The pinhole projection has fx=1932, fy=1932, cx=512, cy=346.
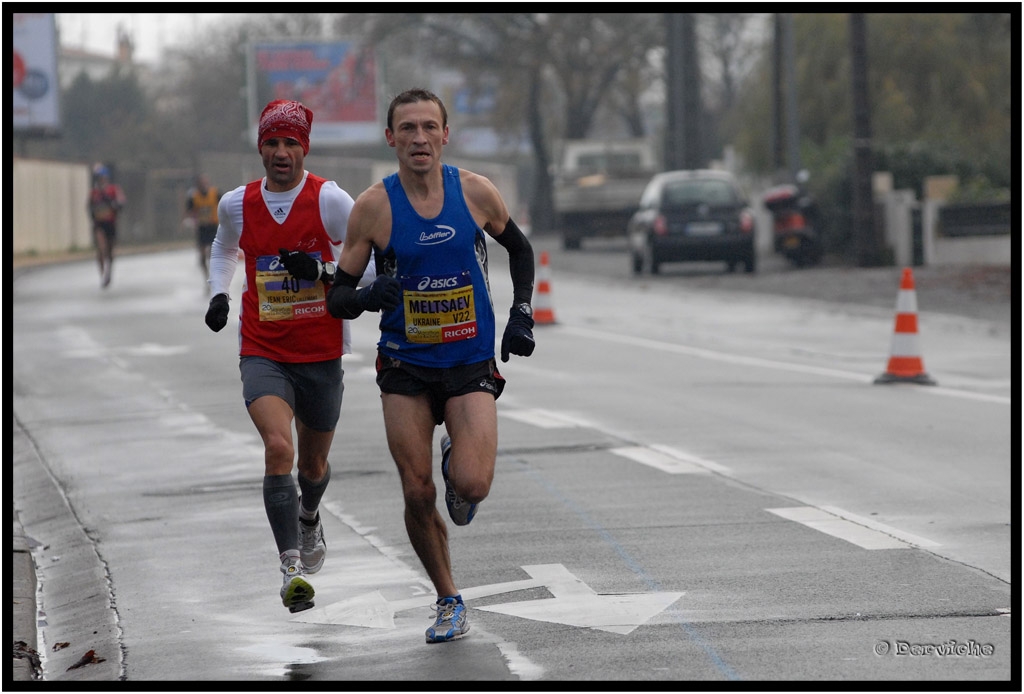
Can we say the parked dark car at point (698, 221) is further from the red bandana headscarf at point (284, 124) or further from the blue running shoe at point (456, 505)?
the blue running shoe at point (456, 505)

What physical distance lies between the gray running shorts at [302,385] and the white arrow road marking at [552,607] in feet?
2.19

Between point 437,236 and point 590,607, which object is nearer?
point 437,236

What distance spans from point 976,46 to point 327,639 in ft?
136

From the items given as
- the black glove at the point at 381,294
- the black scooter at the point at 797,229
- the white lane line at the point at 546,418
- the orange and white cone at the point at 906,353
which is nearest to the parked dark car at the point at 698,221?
the black scooter at the point at 797,229

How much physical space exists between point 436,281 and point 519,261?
0.47 meters

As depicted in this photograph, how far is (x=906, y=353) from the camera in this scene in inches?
577

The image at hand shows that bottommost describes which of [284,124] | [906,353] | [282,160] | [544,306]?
[544,306]

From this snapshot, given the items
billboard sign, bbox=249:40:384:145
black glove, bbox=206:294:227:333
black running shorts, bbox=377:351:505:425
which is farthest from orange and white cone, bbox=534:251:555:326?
billboard sign, bbox=249:40:384:145

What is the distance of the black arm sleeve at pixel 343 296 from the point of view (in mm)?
6289

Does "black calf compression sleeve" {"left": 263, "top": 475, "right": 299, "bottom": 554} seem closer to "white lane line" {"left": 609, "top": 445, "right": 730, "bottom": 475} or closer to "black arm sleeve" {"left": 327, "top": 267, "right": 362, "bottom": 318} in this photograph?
"black arm sleeve" {"left": 327, "top": 267, "right": 362, "bottom": 318}

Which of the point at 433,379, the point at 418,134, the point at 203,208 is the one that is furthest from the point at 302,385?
the point at 203,208

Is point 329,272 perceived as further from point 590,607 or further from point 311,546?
point 590,607

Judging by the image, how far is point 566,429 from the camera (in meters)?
12.1

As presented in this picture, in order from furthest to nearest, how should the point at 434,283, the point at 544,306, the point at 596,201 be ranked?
1. the point at 596,201
2. the point at 544,306
3. the point at 434,283
